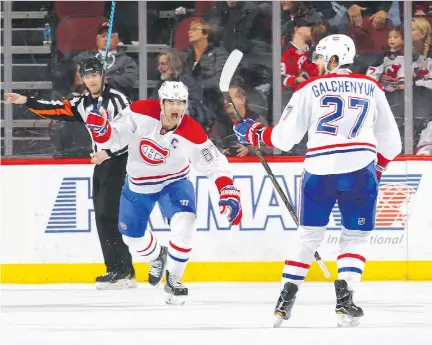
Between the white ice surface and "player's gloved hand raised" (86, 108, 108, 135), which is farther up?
"player's gloved hand raised" (86, 108, 108, 135)

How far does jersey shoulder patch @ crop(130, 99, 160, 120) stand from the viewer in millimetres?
6586

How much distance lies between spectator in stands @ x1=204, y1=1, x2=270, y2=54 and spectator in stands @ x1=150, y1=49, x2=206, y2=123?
0.29 m

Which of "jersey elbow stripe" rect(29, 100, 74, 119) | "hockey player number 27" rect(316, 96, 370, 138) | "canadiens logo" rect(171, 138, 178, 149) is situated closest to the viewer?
"hockey player number 27" rect(316, 96, 370, 138)

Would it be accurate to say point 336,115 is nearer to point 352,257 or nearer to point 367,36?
point 352,257

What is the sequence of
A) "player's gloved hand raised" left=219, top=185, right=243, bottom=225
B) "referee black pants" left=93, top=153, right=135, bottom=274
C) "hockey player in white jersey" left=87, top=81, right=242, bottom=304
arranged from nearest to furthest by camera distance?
"player's gloved hand raised" left=219, top=185, right=243, bottom=225 → "hockey player in white jersey" left=87, top=81, right=242, bottom=304 → "referee black pants" left=93, top=153, right=135, bottom=274

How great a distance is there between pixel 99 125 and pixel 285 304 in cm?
153

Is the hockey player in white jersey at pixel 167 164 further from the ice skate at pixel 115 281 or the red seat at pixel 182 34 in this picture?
the red seat at pixel 182 34

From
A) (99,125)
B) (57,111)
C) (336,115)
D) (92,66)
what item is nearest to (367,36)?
(92,66)

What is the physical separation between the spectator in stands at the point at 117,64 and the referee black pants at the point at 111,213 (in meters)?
0.60

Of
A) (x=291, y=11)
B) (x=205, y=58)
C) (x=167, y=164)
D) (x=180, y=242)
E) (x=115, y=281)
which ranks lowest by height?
(x=115, y=281)

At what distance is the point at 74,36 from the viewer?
7812mm

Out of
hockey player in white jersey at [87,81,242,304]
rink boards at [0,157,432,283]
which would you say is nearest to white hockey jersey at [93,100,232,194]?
hockey player in white jersey at [87,81,242,304]

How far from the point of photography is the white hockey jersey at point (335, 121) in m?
5.36

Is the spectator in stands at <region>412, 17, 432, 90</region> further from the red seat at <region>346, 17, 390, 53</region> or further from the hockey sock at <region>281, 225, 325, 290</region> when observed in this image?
the hockey sock at <region>281, 225, 325, 290</region>
